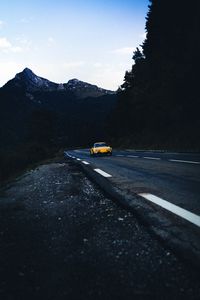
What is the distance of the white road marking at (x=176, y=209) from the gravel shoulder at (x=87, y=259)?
20.1 inches

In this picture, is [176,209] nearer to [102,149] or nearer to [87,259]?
[87,259]

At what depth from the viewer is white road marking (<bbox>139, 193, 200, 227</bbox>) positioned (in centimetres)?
399

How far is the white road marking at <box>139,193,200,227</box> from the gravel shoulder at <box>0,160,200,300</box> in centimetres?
51


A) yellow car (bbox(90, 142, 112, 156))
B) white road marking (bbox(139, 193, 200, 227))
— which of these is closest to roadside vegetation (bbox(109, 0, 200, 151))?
yellow car (bbox(90, 142, 112, 156))

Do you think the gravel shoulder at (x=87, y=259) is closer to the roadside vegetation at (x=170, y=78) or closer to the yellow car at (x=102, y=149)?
the roadside vegetation at (x=170, y=78)

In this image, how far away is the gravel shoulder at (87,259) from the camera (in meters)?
2.54

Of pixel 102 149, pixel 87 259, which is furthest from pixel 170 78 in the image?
pixel 87 259

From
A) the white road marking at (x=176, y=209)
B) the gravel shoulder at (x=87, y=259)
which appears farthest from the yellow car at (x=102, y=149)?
the gravel shoulder at (x=87, y=259)

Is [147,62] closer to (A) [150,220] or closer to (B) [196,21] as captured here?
(B) [196,21]

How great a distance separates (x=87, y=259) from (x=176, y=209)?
182 cm

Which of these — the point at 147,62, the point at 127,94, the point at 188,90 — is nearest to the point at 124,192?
the point at 188,90

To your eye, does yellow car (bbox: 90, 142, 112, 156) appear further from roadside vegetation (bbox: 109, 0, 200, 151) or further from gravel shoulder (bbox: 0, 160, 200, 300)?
gravel shoulder (bbox: 0, 160, 200, 300)

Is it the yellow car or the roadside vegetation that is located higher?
the roadside vegetation

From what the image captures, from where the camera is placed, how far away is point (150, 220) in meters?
4.27
